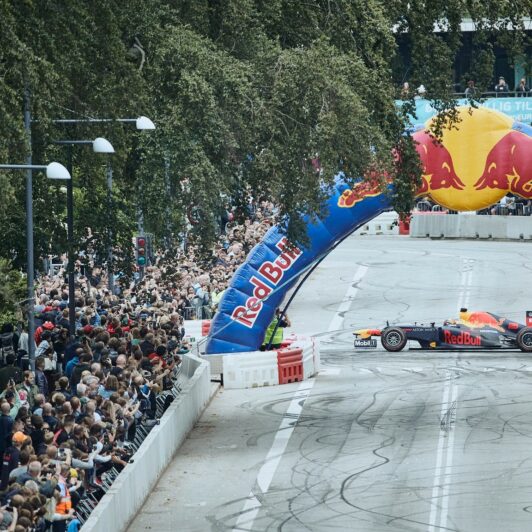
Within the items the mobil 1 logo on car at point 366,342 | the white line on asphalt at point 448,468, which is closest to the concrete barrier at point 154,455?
the white line on asphalt at point 448,468

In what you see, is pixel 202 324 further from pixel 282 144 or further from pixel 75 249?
pixel 282 144

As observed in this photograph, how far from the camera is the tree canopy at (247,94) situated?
25.9 meters

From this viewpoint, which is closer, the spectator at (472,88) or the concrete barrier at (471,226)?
the spectator at (472,88)

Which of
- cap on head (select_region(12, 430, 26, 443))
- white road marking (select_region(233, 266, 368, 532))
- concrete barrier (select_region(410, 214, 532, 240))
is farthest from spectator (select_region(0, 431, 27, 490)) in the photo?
concrete barrier (select_region(410, 214, 532, 240))

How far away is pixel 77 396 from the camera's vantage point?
21.8 meters

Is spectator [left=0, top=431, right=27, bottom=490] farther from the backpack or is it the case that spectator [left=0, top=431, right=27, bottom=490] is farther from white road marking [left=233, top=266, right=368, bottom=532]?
the backpack

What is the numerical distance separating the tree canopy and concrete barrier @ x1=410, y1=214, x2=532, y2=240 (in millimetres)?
33265

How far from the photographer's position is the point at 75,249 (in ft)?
96.5

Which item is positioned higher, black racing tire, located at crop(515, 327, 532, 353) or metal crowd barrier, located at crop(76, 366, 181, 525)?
black racing tire, located at crop(515, 327, 532, 353)

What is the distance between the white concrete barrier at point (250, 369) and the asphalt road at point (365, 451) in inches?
15.8

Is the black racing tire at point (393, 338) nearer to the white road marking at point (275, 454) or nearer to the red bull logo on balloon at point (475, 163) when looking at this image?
the white road marking at point (275, 454)

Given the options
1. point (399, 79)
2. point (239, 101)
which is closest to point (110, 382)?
point (239, 101)

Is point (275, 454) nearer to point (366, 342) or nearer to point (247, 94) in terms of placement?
point (247, 94)

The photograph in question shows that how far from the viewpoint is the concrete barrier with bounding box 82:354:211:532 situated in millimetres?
18359
